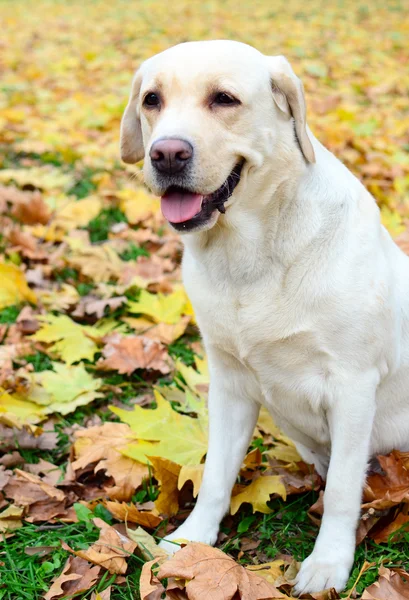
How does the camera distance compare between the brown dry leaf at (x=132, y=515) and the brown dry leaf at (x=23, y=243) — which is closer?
the brown dry leaf at (x=132, y=515)

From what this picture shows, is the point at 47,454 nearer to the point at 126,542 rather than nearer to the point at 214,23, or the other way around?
the point at 126,542

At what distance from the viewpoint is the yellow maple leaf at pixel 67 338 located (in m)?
3.44

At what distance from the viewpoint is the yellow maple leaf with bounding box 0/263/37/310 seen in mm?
3834

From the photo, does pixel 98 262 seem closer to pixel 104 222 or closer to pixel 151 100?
pixel 104 222

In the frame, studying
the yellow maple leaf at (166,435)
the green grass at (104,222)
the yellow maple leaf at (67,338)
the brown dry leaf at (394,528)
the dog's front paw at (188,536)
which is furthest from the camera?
the green grass at (104,222)

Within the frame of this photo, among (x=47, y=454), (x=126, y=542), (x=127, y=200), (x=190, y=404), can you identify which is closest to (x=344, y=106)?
(x=127, y=200)

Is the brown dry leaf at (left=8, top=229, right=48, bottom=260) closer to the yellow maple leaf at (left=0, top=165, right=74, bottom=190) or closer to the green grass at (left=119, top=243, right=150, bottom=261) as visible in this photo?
the green grass at (left=119, top=243, right=150, bottom=261)

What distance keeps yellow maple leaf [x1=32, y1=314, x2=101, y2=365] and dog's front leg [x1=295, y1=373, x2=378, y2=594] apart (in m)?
1.55

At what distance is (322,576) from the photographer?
86.3 inches

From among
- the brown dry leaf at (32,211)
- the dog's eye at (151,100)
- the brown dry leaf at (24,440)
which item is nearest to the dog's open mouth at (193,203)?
the dog's eye at (151,100)

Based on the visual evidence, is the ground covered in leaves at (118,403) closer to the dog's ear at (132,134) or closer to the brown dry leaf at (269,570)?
the brown dry leaf at (269,570)

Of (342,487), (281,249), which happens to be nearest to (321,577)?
(342,487)

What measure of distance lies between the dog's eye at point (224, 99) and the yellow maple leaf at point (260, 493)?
132cm

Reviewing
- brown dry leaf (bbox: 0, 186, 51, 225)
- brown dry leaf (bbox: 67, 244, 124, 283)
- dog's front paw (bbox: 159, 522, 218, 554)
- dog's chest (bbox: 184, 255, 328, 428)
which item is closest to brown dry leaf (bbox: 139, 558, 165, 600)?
dog's front paw (bbox: 159, 522, 218, 554)
